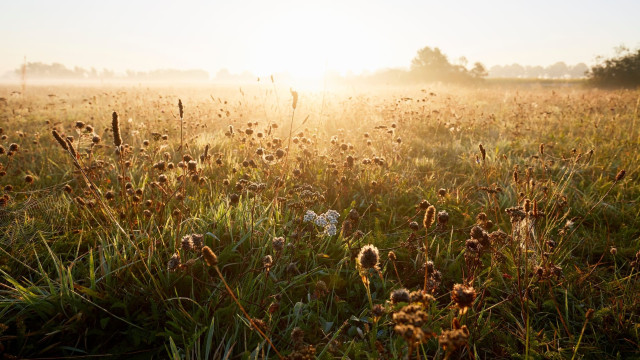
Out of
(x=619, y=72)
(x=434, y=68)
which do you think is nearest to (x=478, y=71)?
(x=434, y=68)

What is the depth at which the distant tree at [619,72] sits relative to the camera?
24828 millimetres

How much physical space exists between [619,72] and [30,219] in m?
35.7

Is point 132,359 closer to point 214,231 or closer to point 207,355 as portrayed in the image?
point 207,355

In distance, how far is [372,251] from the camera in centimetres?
152

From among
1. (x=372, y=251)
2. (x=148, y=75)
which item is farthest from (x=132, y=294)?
(x=148, y=75)

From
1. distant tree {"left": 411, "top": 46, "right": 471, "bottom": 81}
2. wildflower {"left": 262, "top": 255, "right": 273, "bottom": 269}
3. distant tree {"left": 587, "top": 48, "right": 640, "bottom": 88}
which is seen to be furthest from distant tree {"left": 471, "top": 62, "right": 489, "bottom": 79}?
wildflower {"left": 262, "top": 255, "right": 273, "bottom": 269}

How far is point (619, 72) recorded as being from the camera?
25.4 m

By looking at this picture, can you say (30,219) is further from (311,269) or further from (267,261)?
(311,269)

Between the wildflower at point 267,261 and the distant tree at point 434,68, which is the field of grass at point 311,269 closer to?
the wildflower at point 267,261

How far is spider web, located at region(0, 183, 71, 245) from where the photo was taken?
2482 millimetres

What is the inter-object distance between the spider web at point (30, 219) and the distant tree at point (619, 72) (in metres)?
34.4

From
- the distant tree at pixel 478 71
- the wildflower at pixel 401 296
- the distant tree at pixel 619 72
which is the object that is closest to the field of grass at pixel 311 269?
the wildflower at pixel 401 296

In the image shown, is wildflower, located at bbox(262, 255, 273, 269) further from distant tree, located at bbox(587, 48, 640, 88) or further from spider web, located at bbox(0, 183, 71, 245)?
distant tree, located at bbox(587, 48, 640, 88)

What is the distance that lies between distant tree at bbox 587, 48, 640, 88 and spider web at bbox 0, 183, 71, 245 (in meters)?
34.4
